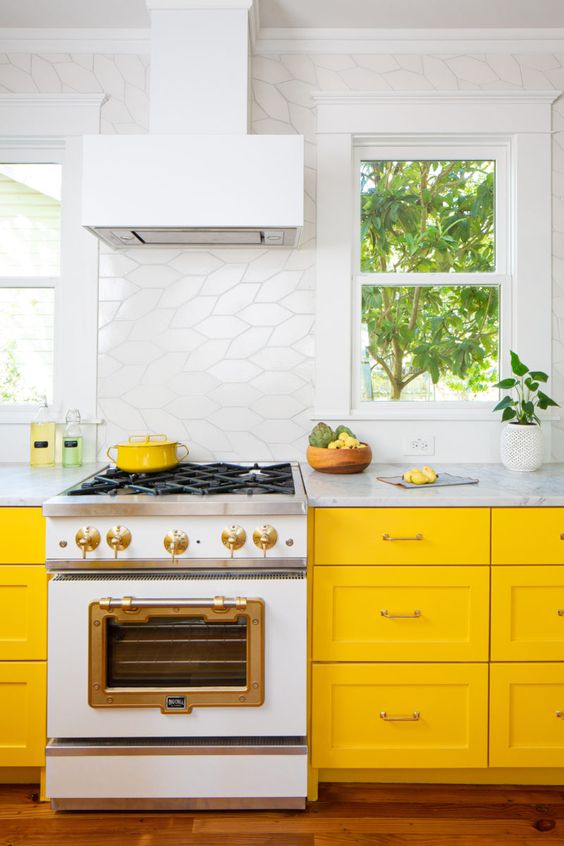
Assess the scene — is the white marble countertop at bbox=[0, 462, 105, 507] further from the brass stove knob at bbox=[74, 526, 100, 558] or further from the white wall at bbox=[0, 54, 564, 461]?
the white wall at bbox=[0, 54, 564, 461]

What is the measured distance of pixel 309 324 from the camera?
7.93ft

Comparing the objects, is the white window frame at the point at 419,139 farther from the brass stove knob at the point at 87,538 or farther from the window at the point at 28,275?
the window at the point at 28,275

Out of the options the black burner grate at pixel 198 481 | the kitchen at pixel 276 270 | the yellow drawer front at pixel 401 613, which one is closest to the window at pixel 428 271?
the kitchen at pixel 276 270

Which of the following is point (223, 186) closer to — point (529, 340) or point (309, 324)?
point (309, 324)

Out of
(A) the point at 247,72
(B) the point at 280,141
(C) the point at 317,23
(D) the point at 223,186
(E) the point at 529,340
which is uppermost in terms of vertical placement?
(C) the point at 317,23

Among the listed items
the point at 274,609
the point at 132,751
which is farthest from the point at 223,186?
the point at 132,751

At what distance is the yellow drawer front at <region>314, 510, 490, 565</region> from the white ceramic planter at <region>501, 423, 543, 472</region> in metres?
0.52

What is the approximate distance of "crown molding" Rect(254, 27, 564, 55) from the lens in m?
2.37

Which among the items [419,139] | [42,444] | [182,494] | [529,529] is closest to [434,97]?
[419,139]

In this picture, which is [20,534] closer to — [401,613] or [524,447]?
[401,613]

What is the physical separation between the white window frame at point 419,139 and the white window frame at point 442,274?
0.11 ft

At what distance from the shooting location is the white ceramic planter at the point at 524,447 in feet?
7.16

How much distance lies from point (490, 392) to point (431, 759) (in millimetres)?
1453

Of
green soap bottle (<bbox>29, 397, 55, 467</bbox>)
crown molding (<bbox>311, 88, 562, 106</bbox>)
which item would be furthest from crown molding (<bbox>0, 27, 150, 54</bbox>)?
green soap bottle (<bbox>29, 397, 55, 467</bbox>)
